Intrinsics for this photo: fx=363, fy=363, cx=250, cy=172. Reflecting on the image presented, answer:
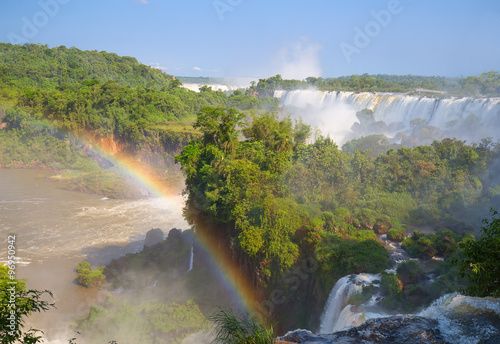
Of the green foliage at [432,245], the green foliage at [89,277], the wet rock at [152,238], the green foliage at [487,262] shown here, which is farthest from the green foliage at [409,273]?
the wet rock at [152,238]

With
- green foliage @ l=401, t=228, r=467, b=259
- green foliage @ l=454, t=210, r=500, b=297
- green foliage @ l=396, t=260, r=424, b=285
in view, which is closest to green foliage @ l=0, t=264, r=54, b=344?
green foliage @ l=454, t=210, r=500, b=297

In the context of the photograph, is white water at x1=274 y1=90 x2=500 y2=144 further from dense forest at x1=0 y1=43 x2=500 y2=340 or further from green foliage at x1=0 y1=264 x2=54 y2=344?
green foliage at x1=0 y1=264 x2=54 y2=344

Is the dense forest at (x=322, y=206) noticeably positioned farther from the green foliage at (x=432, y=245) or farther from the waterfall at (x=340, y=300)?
the waterfall at (x=340, y=300)

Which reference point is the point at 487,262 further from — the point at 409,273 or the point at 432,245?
the point at 432,245

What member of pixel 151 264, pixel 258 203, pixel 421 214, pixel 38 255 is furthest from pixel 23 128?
pixel 421 214

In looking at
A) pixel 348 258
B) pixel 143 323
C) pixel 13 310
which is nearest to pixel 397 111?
pixel 348 258
